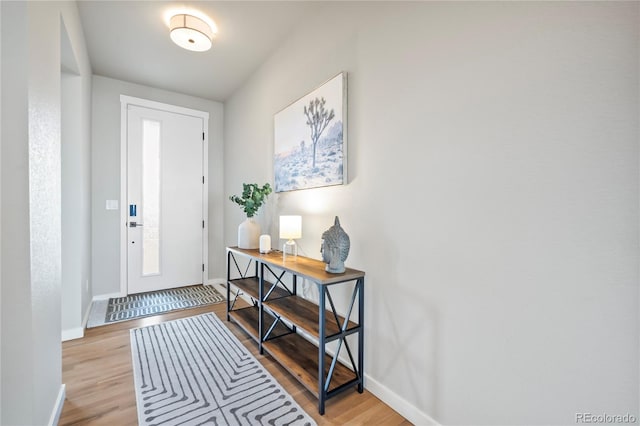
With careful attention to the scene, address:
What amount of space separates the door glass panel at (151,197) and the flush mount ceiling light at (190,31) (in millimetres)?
1651

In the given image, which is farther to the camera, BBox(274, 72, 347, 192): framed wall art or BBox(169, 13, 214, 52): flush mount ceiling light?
BBox(169, 13, 214, 52): flush mount ceiling light

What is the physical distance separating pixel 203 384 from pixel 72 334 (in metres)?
1.56

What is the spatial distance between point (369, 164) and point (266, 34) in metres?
1.75

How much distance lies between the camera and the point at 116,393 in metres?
1.69

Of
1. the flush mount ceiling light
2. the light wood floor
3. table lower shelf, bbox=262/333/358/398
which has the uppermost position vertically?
the flush mount ceiling light

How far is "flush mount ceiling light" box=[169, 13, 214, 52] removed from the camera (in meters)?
2.22

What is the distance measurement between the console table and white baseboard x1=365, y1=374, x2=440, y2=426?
0.07 meters

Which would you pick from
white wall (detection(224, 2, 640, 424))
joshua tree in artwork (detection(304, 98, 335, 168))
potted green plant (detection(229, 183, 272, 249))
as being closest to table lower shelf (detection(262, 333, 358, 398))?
white wall (detection(224, 2, 640, 424))

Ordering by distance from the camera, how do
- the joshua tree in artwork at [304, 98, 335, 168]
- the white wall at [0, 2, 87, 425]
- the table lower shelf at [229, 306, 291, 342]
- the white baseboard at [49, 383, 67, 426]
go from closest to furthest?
the white wall at [0, 2, 87, 425]
the white baseboard at [49, 383, 67, 426]
the joshua tree in artwork at [304, 98, 335, 168]
the table lower shelf at [229, 306, 291, 342]

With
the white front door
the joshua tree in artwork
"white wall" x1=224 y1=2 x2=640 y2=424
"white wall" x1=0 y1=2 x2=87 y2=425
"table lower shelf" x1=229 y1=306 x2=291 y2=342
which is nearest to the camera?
"white wall" x1=224 y1=2 x2=640 y2=424

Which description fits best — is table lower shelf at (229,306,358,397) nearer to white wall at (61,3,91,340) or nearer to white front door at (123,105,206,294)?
white wall at (61,3,91,340)

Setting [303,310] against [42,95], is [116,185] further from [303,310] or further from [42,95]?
[303,310]

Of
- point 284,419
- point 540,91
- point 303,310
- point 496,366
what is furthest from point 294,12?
point 284,419

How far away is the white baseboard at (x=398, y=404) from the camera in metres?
1.40
